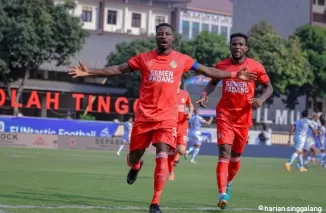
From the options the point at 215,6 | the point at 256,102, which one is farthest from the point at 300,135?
the point at 215,6

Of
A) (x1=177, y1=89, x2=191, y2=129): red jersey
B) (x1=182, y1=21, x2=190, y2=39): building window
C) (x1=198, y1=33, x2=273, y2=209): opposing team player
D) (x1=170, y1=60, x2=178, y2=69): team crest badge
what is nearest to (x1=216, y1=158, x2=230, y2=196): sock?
(x1=198, y1=33, x2=273, y2=209): opposing team player

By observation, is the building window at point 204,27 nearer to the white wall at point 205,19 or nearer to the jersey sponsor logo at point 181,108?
the white wall at point 205,19

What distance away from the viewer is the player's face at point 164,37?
1179 centimetres

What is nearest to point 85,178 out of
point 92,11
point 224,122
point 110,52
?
point 224,122

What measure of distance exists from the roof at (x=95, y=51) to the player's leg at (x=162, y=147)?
2341 inches

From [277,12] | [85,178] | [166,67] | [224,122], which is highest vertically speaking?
[277,12]

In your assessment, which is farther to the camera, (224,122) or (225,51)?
(225,51)

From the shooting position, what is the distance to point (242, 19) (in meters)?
83.5

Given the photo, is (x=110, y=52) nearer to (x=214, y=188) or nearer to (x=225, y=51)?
(x=225, y=51)

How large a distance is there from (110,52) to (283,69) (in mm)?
16525

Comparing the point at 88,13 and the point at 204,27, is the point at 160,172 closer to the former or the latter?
the point at 88,13

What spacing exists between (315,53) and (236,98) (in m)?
59.9

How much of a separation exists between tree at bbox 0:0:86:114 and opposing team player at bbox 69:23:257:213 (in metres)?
50.8

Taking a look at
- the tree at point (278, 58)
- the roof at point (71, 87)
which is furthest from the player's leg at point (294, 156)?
the roof at point (71, 87)
